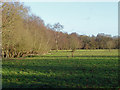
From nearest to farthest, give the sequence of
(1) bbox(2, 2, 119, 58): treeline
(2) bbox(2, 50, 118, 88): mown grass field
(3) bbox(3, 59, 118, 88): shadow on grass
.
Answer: (3) bbox(3, 59, 118, 88): shadow on grass < (2) bbox(2, 50, 118, 88): mown grass field < (1) bbox(2, 2, 119, 58): treeline

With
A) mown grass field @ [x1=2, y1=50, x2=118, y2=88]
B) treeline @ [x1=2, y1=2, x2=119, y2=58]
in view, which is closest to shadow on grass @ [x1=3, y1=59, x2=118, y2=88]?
mown grass field @ [x1=2, y1=50, x2=118, y2=88]

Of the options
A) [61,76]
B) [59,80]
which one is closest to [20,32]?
[61,76]

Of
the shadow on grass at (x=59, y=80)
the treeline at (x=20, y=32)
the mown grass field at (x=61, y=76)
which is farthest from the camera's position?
the treeline at (x=20, y=32)

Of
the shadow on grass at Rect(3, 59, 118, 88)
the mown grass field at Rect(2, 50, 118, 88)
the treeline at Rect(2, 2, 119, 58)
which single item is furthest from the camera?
the treeline at Rect(2, 2, 119, 58)

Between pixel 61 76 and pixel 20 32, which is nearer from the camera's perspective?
pixel 61 76

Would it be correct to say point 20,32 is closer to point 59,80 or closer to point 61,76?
point 61,76

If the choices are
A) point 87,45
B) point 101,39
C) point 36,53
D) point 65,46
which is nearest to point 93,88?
point 36,53

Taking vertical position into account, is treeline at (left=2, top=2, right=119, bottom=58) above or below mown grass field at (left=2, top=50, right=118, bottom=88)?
above

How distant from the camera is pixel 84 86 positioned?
22.5 feet

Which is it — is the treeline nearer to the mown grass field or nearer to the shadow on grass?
the mown grass field

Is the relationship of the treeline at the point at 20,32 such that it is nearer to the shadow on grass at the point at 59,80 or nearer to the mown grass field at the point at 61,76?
the mown grass field at the point at 61,76

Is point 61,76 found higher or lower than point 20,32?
lower

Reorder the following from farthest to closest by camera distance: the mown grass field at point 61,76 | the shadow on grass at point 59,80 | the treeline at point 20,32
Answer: the treeline at point 20,32 → the mown grass field at point 61,76 → the shadow on grass at point 59,80

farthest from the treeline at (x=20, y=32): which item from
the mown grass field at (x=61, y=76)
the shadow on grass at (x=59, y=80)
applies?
the shadow on grass at (x=59, y=80)
